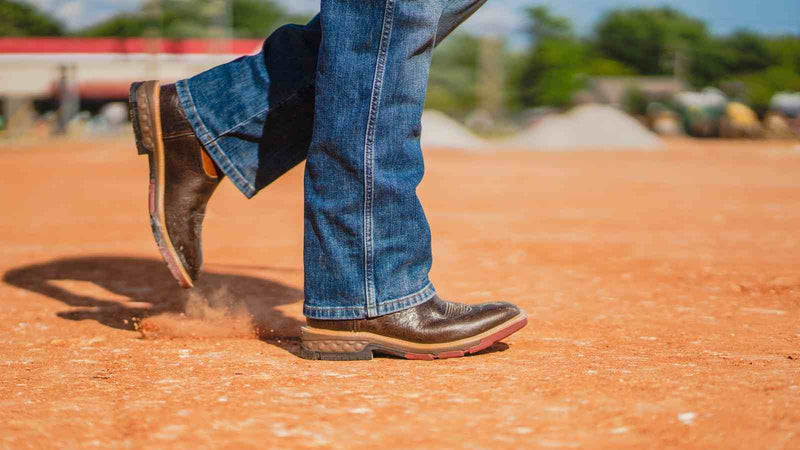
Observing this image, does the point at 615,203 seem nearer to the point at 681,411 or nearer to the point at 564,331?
the point at 564,331

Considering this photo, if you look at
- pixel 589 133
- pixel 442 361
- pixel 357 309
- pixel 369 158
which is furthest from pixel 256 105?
pixel 589 133

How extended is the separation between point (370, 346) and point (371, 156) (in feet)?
1.16

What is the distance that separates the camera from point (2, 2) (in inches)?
1591

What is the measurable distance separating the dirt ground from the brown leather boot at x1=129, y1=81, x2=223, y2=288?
0.68 ft

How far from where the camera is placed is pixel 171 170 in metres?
1.71

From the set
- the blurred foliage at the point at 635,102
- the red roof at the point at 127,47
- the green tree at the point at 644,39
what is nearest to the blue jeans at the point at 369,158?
the red roof at the point at 127,47

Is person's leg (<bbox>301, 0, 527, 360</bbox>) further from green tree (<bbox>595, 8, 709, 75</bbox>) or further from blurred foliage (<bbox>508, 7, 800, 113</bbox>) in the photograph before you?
green tree (<bbox>595, 8, 709, 75</bbox>)

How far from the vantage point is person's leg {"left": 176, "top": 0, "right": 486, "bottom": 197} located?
169 centimetres

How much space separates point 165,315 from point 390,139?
0.80m

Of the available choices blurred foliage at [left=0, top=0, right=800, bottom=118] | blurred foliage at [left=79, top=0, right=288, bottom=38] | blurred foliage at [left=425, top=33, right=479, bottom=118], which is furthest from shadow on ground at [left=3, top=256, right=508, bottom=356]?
blurred foliage at [left=425, top=33, right=479, bottom=118]

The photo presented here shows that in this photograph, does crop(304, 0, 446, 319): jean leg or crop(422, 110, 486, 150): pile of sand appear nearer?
crop(304, 0, 446, 319): jean leg

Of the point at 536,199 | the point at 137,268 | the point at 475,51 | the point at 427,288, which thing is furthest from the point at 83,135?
the point at 475,51

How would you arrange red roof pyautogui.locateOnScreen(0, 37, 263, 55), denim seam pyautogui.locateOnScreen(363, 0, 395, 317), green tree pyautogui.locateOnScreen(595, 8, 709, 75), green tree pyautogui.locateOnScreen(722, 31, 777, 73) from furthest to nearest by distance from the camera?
1. green tree pyautogui.locateOnScreen(595, 8, 709, 75)
2. green tree pyautogui.locateOnScreen(722, 31, 777, 73)
3. red roof pyautogui.locateOnScreen(0, 37, 263, 55)
4. denim seam pyautogui.locateOnScreen(363, 0, 395, 317)

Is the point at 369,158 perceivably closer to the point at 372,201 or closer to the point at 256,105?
the point at 372,201
